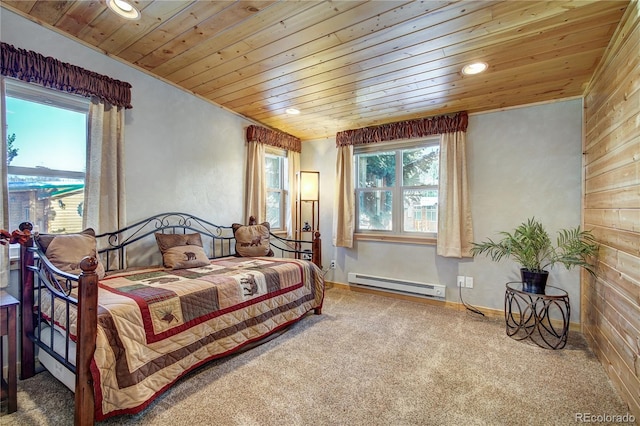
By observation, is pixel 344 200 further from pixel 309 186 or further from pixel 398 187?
pixel 398 187

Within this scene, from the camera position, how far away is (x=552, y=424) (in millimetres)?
1474

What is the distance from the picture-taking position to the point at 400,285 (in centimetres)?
355

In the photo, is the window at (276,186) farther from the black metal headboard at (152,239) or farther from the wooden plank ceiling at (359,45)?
the wooden plank ceiling at (359,45)

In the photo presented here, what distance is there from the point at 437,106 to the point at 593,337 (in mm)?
2411

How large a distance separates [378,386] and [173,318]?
4.25 ft

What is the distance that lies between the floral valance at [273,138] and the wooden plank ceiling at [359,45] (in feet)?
2.14

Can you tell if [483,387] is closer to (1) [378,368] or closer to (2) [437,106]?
(1) [378,368]

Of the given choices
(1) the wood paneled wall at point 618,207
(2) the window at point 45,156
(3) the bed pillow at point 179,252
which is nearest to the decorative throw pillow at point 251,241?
(3) the bed pillow at point 179,252

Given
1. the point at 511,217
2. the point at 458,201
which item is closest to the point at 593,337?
the point at 511,217

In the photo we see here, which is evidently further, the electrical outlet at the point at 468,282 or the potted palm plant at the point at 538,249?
the electrical outlet at the point at 468,282

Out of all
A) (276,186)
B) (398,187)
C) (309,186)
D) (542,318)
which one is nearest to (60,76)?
(276,186)

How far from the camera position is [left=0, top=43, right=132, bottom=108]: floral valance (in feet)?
6.04

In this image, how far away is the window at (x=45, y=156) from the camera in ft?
6.51

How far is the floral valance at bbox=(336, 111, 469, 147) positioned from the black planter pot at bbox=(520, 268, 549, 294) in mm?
1587
